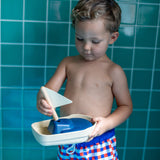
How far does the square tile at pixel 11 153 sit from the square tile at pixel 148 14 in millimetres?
1082

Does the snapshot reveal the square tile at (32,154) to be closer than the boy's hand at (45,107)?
No

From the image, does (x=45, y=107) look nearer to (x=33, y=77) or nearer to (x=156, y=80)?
(x=33, y=77)

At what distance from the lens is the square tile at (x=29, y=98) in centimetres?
155

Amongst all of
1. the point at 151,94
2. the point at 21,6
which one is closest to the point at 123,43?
the point at 151,94

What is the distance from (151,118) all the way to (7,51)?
0.97 m

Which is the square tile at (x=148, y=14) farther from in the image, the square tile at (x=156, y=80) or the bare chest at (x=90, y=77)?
the bare chest at (x=90, y=77)

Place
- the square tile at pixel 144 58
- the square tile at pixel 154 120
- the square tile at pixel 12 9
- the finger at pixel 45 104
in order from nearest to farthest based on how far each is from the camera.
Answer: the finger at pixel 45 104 < the square tile at pixel 12 9 < the square tile at pixel 144 58 < the square tile at pixel 154 120

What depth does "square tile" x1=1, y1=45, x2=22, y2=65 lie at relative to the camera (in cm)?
148

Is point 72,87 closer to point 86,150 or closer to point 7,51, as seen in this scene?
point 86,150

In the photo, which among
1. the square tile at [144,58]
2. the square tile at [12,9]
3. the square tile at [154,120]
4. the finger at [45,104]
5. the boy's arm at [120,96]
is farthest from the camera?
the square tile at [154,120]

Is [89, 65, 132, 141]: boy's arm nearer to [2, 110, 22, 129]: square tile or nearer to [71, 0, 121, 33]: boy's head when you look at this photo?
[71, 0, 121, 33]: boy's head

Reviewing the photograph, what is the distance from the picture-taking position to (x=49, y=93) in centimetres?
102

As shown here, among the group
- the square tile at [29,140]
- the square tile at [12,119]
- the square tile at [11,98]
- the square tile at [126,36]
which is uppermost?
the square tile at [126,36]

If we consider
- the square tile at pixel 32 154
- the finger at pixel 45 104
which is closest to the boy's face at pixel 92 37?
the finger at pixel 45 104
